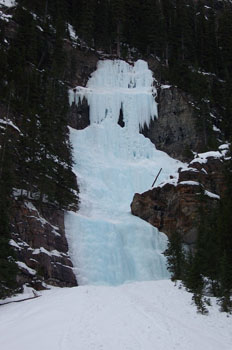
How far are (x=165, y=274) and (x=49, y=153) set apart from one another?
498 inches

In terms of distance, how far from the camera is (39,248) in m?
24.8

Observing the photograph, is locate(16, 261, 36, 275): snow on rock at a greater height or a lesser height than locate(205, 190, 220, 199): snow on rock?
lesser

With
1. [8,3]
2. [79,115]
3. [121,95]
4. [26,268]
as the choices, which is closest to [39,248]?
[26,268]

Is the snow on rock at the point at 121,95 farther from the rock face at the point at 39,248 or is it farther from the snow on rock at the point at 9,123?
the rock face at the point at 39,248

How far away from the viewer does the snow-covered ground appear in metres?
8.18

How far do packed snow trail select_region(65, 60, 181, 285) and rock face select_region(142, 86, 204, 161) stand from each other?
3.00 feet

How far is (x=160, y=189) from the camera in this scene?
1297 inches

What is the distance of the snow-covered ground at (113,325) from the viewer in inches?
322

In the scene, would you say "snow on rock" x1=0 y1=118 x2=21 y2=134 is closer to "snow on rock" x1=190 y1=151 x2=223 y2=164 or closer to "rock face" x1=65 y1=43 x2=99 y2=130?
"rock face" x1=65 y1=43 x2=99 y2=130

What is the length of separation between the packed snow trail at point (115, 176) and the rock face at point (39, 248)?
0.96 m

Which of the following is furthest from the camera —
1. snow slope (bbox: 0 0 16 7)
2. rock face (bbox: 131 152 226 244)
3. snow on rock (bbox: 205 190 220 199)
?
snow slope (bbox: 0 0 16 7)

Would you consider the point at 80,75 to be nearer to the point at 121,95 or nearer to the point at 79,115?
the point at 121,95

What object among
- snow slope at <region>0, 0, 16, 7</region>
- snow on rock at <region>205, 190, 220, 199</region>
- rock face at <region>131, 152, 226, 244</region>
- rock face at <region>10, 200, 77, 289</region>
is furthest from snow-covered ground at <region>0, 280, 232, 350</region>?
snow slope at <region>0, 0, 16, 7</region>

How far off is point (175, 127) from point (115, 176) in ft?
32.4
